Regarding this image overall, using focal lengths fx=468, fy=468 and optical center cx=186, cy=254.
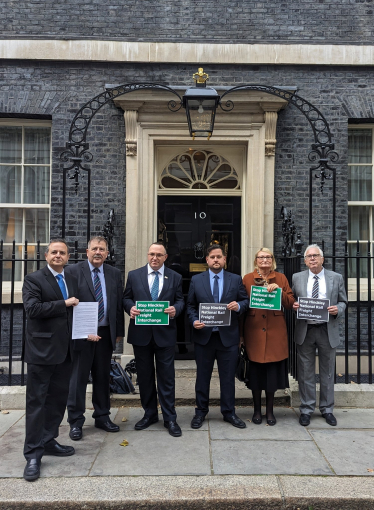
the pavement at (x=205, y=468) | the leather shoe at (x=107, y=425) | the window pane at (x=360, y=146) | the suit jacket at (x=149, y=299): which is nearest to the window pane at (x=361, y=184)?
the window pane at (x=360, y=146)

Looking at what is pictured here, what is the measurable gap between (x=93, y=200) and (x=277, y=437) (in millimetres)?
4283

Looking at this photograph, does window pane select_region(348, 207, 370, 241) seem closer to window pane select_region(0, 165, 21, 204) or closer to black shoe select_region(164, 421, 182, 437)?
black shoe select_region(164, 421, 182, 437)

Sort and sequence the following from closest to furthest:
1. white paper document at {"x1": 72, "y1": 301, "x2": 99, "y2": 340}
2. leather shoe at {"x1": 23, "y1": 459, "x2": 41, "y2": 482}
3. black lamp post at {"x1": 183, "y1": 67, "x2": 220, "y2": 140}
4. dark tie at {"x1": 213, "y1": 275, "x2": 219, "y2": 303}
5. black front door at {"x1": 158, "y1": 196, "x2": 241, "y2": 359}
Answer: leather shoe at {"x1": 23, "y1": 459, "x2": 41, "y2": 482}
white paper document at {"x1": 72, "y1": 301, "x2": 99, "y2": 340}
dark tie at {"x1": 213, "y1": 275, "x2": 219, "y2": 303}
black lamp post at {"x1": 183, "y1": 67, "x2": 220, "y2": 140}
black front door at {"x1": 158, "y1": 196, "x2": 241, "y2": 359}

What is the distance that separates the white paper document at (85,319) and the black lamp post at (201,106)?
2.55 m

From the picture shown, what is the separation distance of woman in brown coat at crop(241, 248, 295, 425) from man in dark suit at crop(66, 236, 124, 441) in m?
1.41

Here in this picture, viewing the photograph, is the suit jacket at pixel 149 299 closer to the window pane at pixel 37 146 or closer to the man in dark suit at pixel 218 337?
the man in dark suit at pixel 218 337

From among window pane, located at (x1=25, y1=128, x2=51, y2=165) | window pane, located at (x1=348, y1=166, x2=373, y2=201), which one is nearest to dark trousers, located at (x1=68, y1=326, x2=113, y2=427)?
window pane, located at (x1=25, y1=128, x2=51, y2=165)

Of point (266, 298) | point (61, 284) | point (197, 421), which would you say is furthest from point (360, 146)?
point (61, 284)

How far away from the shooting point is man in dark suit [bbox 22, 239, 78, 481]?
3.89m

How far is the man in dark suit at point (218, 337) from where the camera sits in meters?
4.89

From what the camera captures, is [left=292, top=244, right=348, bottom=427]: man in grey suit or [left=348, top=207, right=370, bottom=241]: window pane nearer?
[left=292, top=244, right=348, bottom=427]: man in grey suit

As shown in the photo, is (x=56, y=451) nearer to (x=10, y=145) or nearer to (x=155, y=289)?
(x=155, y=289)

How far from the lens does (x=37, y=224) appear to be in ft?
24.4

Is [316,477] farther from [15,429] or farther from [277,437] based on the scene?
[15,429]
